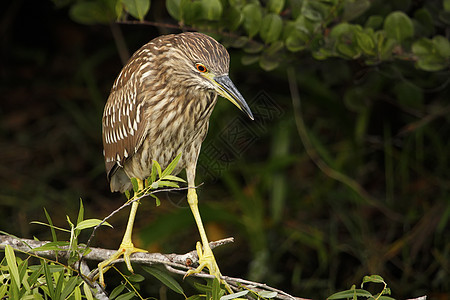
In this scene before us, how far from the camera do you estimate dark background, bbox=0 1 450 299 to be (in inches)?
167

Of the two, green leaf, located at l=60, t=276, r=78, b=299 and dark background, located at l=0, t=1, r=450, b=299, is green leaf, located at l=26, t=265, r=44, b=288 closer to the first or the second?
green leaf, located at l=60, t=276, r=78, b=299

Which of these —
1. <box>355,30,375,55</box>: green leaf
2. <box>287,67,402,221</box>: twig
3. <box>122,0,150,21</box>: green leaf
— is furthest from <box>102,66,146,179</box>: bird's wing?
<box>287,67,402,221</box>: twig

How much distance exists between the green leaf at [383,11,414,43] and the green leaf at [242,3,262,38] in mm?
605

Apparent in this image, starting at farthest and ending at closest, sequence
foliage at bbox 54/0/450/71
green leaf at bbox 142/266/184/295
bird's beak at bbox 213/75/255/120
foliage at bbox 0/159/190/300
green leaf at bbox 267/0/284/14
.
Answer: green leaf at bbox 267/0/284/14
foliage at bbox 54/0/450/71
bird's beak at bbox 213/75/255/120
green leaf at bbox 142/266/184/295
foliage at bbox 0/159/190/300

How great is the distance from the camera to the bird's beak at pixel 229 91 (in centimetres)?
239

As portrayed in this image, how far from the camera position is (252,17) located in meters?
3.09

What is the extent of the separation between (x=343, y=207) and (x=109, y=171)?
211cm

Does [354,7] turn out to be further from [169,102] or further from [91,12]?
[91,12]

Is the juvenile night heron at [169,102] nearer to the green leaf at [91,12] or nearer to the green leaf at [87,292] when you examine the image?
the green leaf at [87,292]

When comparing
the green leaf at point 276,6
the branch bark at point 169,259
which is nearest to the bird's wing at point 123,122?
the branch bark at point 169,259

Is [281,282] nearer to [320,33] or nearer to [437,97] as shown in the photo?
[437,97]

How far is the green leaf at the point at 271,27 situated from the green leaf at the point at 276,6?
0.10 m

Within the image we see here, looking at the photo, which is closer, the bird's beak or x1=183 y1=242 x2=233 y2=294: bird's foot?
the bird's beak

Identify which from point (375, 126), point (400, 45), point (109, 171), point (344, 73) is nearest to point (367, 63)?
point (400, 45)
